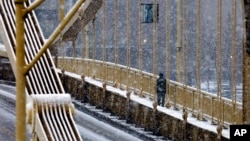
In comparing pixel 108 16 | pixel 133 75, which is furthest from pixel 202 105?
pixel 108 16

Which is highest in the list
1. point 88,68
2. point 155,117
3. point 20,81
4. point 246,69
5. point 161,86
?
Answer: point 20,81

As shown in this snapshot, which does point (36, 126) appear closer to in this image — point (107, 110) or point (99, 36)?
point (107, 110)

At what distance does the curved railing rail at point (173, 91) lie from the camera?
79.0 feet

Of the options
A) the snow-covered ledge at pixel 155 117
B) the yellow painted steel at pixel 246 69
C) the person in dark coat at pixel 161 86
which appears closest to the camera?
the yellow painted steel at pixel 246 69

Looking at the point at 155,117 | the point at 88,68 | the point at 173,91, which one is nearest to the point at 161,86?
the point at 173,91

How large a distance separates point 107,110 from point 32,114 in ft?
56.6

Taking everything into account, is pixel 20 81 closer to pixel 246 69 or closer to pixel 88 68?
pixel 246 69

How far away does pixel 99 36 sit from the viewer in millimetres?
80188

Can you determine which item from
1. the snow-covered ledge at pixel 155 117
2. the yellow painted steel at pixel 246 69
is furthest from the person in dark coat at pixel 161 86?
the yellow painted steel at pixel 246 69

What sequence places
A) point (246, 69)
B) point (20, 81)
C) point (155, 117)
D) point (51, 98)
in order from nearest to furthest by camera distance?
1. point (20, 81)
2. point (51, 98)
3. point (246, 69)
4. point (155, 117)

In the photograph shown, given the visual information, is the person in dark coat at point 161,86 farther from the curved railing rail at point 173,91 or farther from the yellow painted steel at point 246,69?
the yellow painted steel at point 246,69

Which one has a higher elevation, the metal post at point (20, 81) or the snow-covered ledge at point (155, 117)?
the metal post at point (20, 81)

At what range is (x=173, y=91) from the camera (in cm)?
3048

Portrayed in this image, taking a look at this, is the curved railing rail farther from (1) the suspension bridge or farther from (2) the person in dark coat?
(2) the person in dark coat
